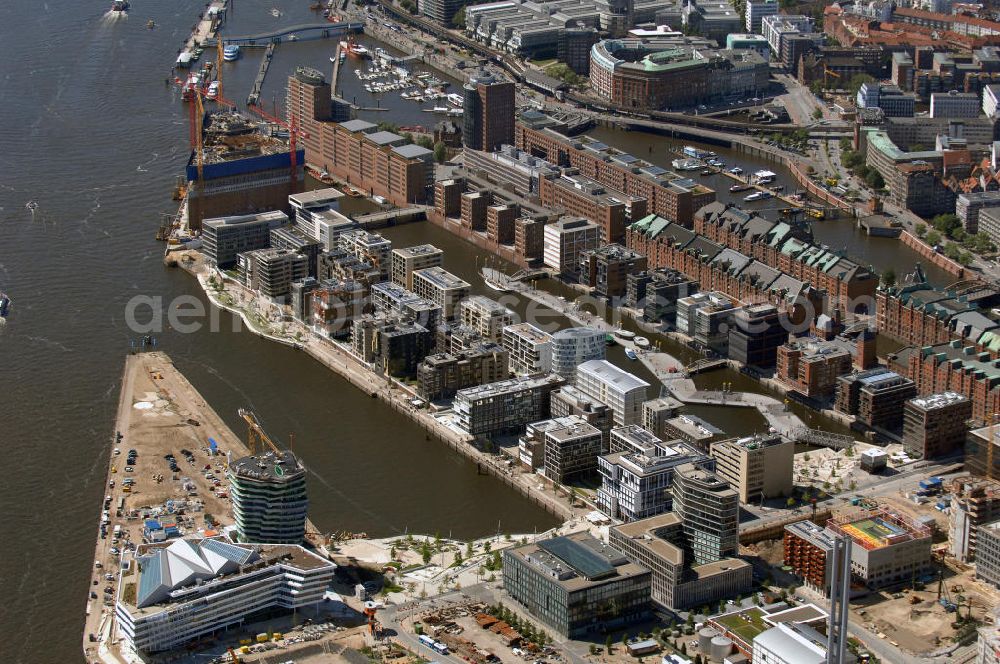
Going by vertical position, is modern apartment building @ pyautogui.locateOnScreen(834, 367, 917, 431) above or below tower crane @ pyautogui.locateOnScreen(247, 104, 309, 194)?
below

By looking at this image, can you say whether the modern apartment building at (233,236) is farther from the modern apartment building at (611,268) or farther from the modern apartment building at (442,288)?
A: the modern apartment building at (611,268)

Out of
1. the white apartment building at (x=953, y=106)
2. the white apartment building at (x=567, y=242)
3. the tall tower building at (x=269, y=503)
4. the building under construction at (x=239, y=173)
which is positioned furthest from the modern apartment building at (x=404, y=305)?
the white apartment building at (x=953, y=106)

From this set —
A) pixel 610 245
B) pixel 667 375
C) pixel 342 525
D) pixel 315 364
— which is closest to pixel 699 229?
pixel 610 245

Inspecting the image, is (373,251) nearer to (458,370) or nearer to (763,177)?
(458,370)

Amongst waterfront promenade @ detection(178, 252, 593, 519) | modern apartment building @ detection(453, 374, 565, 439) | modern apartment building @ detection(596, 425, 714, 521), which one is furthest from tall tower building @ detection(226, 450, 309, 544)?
modern apartment building @ detection(596, 425, 714, 521)

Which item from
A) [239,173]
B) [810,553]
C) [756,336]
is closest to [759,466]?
[810,553]

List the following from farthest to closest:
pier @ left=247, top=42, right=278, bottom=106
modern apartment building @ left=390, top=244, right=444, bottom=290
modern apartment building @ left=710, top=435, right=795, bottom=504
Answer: pier @ left=247, top=42, right=278, bottom=106, modern apartment building @ left=390, top=244, right=444, bottom=290, modern apartment building @ left=710, top=435, right=795, bottom=504

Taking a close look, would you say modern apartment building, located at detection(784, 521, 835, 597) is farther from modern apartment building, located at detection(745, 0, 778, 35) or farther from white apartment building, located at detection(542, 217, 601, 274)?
modern apartment building, located at detection(745, 0, 778, 35)
